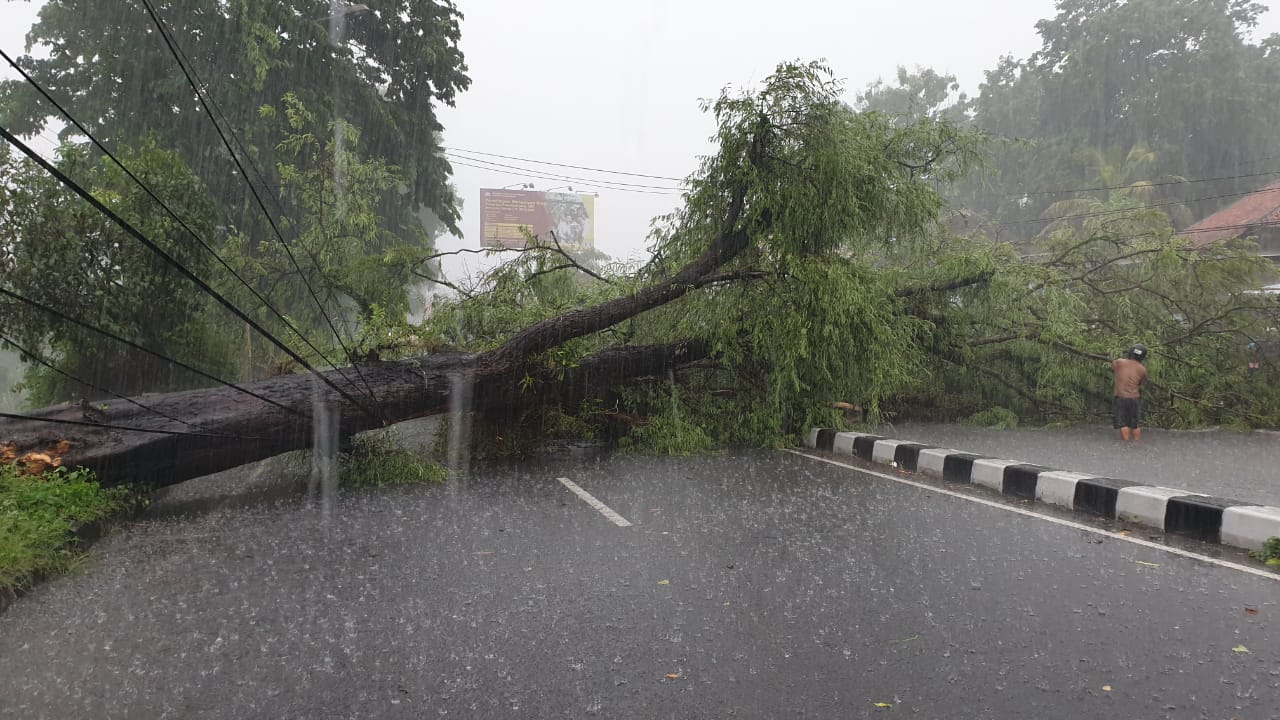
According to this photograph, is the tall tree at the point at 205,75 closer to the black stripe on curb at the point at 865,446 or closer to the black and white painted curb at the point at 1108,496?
the black stripe on curb at the point at 865,446

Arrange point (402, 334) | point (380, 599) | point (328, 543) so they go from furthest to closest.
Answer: point (402, 334) → point (328, 543) → point (380, 599)

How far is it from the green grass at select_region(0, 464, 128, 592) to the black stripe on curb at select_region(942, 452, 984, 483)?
6.47 m

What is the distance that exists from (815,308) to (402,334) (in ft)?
14.5

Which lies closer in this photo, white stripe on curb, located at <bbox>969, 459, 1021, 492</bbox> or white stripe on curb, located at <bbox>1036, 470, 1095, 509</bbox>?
white stripe on curb, located at <bbox>1036, 470, 1095, 509</bbox>

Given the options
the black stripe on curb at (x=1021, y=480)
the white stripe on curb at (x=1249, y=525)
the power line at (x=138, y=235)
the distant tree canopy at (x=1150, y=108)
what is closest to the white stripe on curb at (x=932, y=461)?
the black stripe on curb at (x=1021, y=480)

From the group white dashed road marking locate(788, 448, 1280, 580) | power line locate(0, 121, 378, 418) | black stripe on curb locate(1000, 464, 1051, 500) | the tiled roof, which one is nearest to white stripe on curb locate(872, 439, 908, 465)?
white dashed road marking locate(788, 448, 1280, 580)

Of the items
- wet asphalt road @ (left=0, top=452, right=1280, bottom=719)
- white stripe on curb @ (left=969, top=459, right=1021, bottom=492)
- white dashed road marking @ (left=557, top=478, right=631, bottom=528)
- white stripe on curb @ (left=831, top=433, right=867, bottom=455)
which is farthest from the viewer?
white stripe on curb @ (left=831, top=433, right=867, bottom=455)

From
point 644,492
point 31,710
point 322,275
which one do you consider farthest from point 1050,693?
point 322,275

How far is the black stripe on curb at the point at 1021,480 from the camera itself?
607 cm

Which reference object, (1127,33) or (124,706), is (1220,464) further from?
(1127,33)

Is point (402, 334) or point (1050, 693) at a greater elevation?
point (402, 334)

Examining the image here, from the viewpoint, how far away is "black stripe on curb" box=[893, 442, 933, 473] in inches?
294

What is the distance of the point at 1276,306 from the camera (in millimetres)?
10148

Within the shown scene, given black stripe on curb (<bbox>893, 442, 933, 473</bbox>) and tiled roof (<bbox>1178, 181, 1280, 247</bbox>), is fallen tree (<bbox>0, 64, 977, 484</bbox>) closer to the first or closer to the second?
black stripe on curb (<bbox>893, 442, 933, 473</bbox>)
